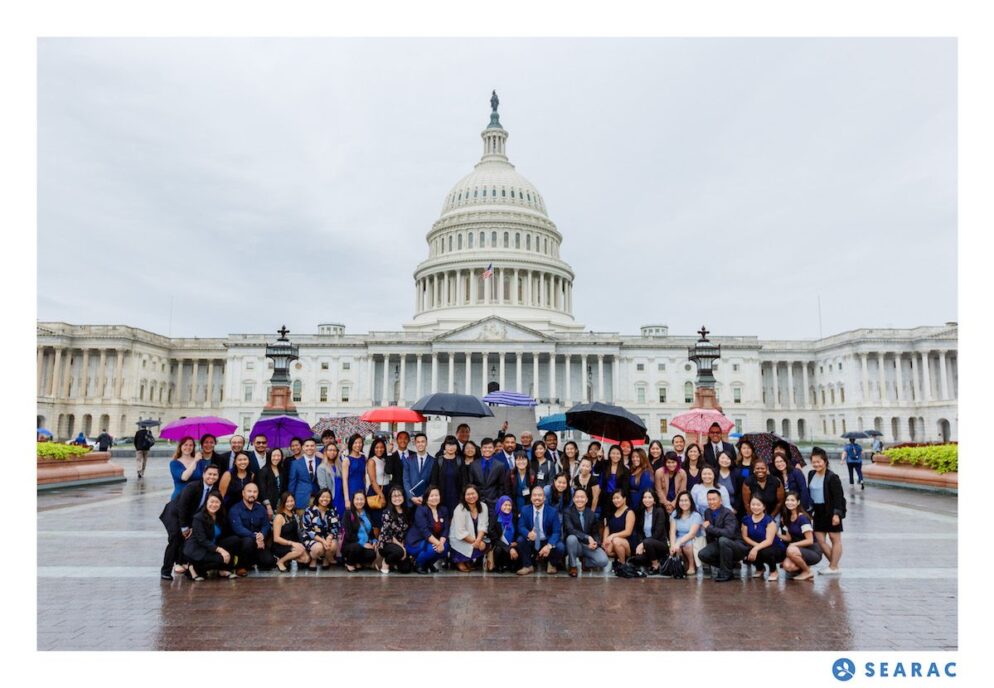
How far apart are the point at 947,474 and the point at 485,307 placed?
226 feet

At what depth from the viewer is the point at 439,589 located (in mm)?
9328

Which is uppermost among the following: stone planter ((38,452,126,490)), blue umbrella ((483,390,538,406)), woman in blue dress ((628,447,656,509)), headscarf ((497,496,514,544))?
blue umbrella ((483,390,538,406))

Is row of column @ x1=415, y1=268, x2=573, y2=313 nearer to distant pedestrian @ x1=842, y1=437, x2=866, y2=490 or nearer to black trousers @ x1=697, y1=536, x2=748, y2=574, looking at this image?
distant pedestrian @ x1=842, y1=437, x2=866, y2=490

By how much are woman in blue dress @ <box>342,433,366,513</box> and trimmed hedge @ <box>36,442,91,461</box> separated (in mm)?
17723

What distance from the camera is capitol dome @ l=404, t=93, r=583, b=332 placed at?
292 ft

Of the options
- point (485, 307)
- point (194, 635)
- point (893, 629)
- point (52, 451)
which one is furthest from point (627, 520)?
point (485, 307)

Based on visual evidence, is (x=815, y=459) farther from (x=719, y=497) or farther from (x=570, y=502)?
(x=570, y=502)

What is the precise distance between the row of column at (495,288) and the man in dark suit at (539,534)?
78.5m

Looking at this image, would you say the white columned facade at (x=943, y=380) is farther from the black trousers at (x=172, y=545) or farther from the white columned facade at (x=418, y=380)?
the black trousers at (x=172, y=545)

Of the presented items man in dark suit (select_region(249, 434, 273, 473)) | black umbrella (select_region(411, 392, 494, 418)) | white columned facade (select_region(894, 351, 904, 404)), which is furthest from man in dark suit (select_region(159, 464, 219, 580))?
white columned facade (select_region(894, 351, 904, 404))

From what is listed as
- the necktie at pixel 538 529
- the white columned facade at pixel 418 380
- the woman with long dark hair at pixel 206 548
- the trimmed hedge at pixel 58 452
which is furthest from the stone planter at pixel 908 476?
the white columned facade at pixel 418 380

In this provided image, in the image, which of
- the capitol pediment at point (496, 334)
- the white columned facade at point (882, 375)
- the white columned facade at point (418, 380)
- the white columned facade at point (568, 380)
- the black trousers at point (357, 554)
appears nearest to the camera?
the black trousers at point (357, 554)
